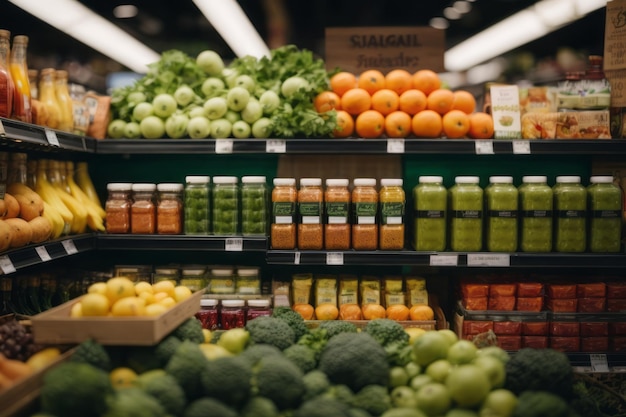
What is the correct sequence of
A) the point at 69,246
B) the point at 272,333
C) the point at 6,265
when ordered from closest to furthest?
the point at 272,333
the point at 6,265
the point at 69,246

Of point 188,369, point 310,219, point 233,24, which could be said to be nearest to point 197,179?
point 310,219

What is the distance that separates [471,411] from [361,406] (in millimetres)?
331

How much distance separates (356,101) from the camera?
118 inches

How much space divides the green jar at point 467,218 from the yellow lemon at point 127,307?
172 cm

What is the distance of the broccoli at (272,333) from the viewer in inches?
79.6

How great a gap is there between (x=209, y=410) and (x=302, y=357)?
0.49m

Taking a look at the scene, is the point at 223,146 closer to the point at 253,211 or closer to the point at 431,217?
the point at 253,211

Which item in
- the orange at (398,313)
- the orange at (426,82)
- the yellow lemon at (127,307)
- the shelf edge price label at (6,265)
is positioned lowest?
the orange at (398,313)

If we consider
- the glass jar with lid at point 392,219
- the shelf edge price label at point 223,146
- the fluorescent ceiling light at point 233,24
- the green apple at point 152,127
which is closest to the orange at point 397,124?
the glass jar with lid at point 392,219

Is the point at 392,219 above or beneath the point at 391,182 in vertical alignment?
beneath

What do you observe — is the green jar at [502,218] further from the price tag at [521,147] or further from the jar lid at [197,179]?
the jar lid at [197,179]

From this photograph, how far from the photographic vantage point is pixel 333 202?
9.50ft

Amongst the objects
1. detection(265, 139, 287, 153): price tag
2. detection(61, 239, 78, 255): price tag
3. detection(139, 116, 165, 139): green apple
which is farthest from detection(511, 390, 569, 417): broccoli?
detection(139, 116, 165, 139): green apple

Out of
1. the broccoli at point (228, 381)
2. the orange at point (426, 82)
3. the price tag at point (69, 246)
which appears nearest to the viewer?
the broccoli at point (228, 381)
